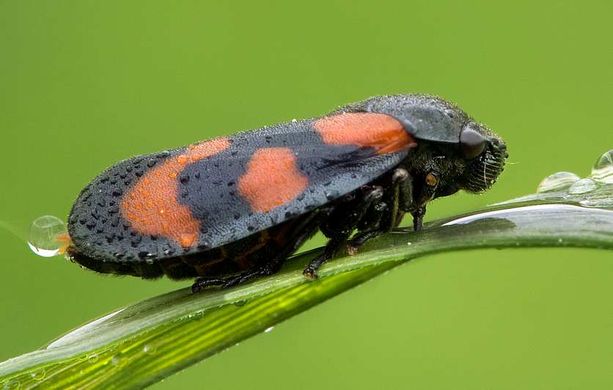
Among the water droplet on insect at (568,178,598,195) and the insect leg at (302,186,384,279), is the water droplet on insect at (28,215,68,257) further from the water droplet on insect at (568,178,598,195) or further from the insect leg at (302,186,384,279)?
the water droplet on insect at (568,178,598,195)

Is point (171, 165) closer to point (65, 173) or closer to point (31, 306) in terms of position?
point (31, 306)

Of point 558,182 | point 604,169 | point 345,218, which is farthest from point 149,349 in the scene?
point 604,169

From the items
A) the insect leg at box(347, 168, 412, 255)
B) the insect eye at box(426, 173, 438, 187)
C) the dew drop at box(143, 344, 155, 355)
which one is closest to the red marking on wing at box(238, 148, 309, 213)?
the insect leg at box(347, 168, 412, 255)

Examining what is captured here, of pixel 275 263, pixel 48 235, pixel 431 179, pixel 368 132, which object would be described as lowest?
pixel 275 263

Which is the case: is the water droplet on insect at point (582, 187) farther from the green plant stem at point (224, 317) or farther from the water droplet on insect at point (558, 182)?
the green plant stem at point (224, 317)

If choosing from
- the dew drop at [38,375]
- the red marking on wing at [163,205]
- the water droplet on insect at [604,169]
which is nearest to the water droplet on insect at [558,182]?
the water droplet on insect at [604,169]

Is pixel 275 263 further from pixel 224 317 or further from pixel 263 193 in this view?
pixel 224 317
